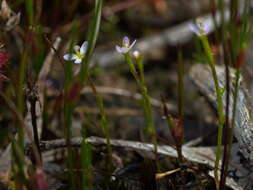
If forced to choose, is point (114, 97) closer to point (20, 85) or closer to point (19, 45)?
point (19, 45)

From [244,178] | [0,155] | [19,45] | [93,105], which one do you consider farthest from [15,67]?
[244,178]

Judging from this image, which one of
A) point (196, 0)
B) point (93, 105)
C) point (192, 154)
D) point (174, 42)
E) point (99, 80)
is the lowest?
point (192, 154)

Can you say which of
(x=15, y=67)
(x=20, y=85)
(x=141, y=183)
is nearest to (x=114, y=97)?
(x=15, y=67)

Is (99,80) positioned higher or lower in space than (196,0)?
lower

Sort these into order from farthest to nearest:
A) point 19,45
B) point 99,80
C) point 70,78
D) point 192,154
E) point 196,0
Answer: point 196,0, point 99,80, point 19,45, point 192,154, point 70,78

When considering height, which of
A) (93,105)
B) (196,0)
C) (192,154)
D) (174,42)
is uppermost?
(196,0)

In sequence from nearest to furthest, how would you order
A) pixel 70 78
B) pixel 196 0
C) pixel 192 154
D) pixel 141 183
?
1. pixel 70 78
2. pixel 141 183
3. pixel 192 154
4. pixel 196 0

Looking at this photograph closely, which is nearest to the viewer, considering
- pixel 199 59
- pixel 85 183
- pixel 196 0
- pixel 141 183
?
pixel 85 183

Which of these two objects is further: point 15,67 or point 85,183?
point 15,67

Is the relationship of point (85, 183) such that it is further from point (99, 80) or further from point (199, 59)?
point (99, 80)
